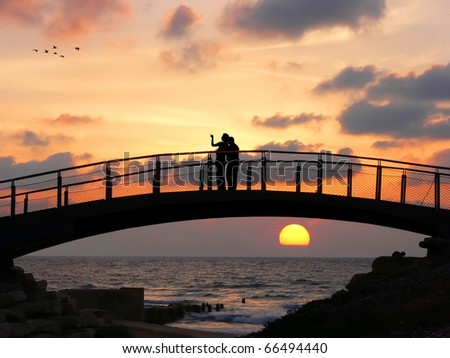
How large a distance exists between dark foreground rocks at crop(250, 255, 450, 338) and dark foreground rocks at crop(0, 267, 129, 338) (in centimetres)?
490

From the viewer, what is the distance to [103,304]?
34.2 meters

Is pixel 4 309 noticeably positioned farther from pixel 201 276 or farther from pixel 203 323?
pixel 201 276

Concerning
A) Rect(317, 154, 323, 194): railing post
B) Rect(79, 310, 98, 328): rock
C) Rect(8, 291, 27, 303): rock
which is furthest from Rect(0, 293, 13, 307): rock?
Rect(317, 154, 323, 194): railing post

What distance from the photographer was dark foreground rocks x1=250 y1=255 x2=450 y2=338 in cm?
2134

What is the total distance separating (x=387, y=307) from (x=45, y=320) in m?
9.20

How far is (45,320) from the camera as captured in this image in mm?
23891

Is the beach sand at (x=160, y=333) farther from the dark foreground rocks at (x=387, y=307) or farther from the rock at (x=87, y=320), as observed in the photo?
the dark foreground rocks at (x=387, y=307)

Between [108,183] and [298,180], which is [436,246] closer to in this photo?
[298,180]

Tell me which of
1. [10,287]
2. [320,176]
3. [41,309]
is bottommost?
[41,309]

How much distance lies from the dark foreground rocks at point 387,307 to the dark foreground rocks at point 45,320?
490 cm

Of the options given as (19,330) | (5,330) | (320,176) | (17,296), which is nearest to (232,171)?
(320,176)

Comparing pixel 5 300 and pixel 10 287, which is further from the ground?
pixel 10 287

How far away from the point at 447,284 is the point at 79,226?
12.3 m
